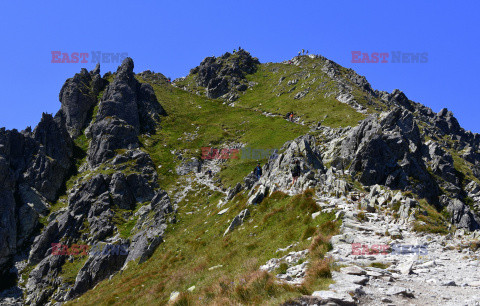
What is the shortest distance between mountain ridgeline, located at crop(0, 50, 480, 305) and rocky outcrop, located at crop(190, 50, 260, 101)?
27.4m

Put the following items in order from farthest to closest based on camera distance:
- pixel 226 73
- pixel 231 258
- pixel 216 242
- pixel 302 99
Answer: pixel 226 73 → pixel 302 99 → pixel 216 242 → pixel 231 258

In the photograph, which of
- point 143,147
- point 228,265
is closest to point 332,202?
point 228,265

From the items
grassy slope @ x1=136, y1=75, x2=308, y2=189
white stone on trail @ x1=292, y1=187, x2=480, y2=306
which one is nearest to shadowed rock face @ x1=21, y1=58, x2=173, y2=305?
grassy slope @ x1=136, y1=75, x2=308, y2=189

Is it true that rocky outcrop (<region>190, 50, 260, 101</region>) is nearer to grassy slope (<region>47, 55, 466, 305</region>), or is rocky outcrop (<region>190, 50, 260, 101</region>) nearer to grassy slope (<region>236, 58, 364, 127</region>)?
grassy slope (<region>236, 58, 364, 127</region>)

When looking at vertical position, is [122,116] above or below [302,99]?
below

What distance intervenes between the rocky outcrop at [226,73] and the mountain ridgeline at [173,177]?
1080 inches

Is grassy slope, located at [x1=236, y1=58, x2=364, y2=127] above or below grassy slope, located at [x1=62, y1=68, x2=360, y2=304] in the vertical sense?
above

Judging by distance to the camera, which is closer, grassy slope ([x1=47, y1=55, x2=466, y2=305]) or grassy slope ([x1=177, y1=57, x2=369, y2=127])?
grassy slope ([x1=47, y1=55, x2=466, y2=305])

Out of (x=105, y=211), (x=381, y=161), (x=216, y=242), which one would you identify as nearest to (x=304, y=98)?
(x=381, y=161)

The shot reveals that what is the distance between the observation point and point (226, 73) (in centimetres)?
15200

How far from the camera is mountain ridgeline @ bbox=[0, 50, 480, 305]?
26.9 m

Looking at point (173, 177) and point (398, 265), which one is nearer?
point (398, 265)

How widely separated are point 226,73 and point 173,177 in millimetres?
103246

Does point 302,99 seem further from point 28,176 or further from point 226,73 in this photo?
point 28,176
